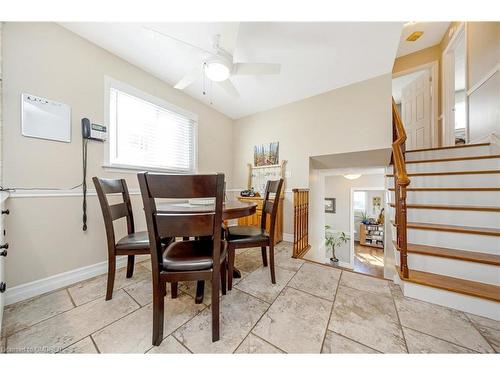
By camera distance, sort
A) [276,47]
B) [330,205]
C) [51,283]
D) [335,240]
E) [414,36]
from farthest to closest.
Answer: [330,205] → [335,240] → [414,36] → [276,47] → [51,283]

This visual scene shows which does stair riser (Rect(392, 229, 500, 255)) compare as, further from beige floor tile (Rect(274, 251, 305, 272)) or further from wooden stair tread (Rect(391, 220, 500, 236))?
beige floor tile (Rect(274, 251, 305, 272))

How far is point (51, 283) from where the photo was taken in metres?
1.49

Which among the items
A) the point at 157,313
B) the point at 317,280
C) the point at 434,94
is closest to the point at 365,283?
the point at 317,280

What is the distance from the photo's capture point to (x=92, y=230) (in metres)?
1.76

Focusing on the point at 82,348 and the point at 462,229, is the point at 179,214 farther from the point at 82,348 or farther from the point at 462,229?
the point at 462,229

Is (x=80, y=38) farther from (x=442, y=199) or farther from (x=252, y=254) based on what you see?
(x=442, y=199)

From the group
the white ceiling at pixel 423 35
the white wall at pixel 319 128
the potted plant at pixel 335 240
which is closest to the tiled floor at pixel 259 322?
the white wall at pixel 319 128

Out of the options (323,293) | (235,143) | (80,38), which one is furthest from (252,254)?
(80,38)

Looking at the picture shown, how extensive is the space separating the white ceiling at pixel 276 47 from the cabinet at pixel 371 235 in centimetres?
559

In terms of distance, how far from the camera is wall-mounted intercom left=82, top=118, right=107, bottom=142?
5.54 feet

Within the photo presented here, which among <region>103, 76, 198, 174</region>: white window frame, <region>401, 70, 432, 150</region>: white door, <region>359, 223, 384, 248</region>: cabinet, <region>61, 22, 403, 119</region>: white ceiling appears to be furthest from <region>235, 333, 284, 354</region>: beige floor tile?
<region>359, 223, 384, 248</region>: cabinet

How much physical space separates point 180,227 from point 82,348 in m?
0.86

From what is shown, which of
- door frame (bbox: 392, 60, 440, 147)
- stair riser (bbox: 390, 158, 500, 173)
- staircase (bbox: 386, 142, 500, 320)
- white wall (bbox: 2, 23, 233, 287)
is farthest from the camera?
door frame (bbox: 392, 60, 440, 147)

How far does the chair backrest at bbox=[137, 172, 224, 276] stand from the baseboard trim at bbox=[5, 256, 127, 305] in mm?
1406
